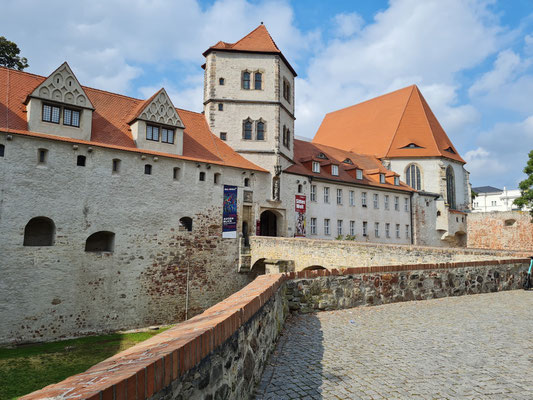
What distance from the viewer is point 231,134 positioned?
27.4 m

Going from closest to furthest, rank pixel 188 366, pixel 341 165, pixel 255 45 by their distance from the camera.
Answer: pixel 188 366 < pixel 255 45 < pixel 341 165

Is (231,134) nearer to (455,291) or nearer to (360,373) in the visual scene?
(455,291)

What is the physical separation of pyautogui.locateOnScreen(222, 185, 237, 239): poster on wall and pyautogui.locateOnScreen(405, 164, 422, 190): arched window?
74.8 ft

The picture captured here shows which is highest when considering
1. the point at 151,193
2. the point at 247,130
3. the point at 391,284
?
the point at 247,130

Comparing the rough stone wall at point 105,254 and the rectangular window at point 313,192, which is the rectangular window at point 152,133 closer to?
the rough stone wall at point 105,254

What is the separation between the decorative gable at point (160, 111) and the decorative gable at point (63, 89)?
10.2ft

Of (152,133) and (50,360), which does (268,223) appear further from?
(50,360)

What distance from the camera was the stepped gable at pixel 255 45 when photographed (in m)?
28.0

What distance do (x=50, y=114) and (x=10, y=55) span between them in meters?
15.0

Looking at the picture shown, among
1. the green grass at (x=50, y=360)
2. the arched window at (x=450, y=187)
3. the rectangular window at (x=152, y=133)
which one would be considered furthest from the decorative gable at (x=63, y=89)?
the arched window at (x=450, y=187)

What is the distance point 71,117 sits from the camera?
19625mm

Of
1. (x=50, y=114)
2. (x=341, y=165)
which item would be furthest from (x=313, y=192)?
(x=50, y=114)

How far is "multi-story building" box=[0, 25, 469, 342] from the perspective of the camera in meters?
17.9

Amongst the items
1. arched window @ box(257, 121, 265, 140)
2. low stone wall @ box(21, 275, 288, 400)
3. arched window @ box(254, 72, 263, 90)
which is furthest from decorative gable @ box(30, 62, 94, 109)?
low stone wall @ box(21, 275, 288, 400)
